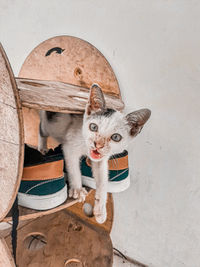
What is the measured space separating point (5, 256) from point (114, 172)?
1.28 ft

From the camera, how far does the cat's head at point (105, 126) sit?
0.48 meters

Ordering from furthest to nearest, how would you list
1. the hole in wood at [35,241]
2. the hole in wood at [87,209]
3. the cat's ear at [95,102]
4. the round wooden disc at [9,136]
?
the hole in wood at [87,209]
the hole in wood at [35,241]
the cat's ear at [95,102]
the round wooden disc at [9,136]

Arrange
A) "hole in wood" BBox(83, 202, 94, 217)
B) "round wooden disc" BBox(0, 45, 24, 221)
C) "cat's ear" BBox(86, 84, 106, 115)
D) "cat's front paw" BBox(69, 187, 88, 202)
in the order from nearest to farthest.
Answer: "round wooden disc" BBox(0, 45, 24, 221) → "cat's ear" BBox(86, 84, 106, 115) → "cat's front paw" BBox(69, 187, 88, 202) → "hole in wood" BBox(83, 202, 94, 217)

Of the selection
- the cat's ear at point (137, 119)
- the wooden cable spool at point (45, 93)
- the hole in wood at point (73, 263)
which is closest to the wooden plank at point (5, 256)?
the wooden cable spool at point (45, 93)

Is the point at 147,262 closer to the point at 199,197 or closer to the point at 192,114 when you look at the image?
the point at 199,197

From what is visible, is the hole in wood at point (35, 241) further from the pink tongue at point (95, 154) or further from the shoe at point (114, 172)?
the pink tongue at point (95, 154)

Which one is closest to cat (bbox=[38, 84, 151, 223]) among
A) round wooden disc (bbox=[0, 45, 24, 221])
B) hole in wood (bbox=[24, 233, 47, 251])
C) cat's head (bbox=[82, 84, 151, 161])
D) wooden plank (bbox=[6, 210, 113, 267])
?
cat's head (bbox=[82, 84, 151, 161])

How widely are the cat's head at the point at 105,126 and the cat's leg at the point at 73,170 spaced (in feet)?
0.37

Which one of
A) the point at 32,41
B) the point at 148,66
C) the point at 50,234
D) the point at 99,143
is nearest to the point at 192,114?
the point at 148,66

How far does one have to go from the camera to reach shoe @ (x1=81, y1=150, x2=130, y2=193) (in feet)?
2.10

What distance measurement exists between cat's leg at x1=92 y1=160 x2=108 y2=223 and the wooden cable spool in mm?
94

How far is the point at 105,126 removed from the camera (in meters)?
0.48

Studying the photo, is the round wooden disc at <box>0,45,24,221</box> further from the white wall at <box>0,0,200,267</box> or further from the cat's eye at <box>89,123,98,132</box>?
the white wall at <box>0,0,200,267</box>

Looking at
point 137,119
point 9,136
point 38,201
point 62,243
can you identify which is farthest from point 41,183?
point 62,243
